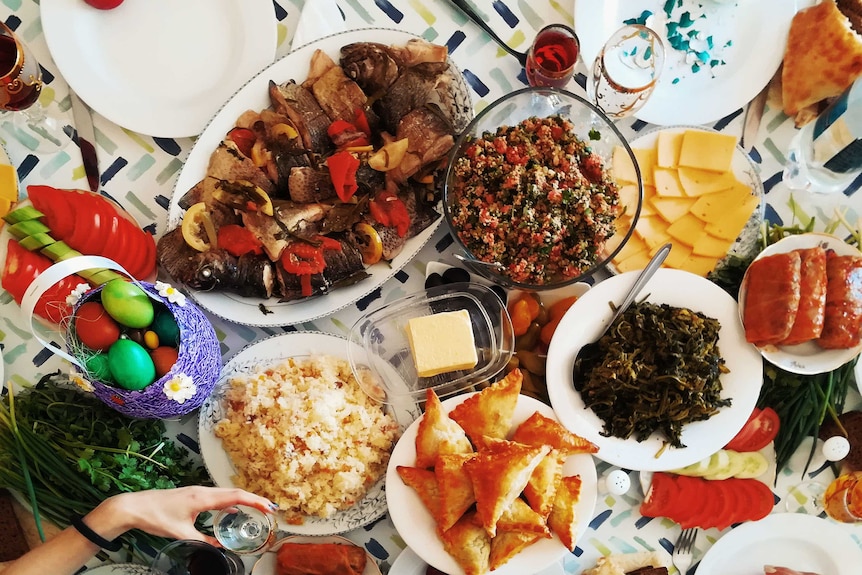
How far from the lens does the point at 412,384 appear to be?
204 centimetres

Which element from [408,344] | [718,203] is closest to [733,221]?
[718,203]

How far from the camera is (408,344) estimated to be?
2.04 meters

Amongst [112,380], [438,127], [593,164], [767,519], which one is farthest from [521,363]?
[112,380]

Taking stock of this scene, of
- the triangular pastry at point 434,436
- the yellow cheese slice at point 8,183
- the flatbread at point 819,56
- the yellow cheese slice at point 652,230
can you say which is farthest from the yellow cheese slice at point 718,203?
the yellow cheese slice at point 8,183

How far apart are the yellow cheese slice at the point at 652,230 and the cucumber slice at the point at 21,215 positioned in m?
1.80

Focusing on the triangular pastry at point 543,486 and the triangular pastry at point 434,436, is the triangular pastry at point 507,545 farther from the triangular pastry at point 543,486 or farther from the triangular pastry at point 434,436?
the triangular pastry at point 434,436

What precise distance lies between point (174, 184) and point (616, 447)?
1581 millimetres

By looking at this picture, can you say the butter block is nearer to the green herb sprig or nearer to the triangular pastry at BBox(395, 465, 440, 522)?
the triangular pastry at BBox(395, 465, 440, 522)

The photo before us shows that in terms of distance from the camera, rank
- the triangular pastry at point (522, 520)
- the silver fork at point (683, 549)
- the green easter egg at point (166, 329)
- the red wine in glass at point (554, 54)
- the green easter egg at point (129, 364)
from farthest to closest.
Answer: the silver fork at point (683, 549) → the red wine in glass at point (554, 54) → the triangular pastry at point (522, 520) → the green easter egg at point (166, 329) → the green easter egg at point (129, 364)

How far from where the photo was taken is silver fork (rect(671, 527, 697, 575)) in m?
2.07

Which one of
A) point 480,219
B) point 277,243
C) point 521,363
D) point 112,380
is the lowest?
point 521,363

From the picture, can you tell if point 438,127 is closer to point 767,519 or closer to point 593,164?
point 593,164

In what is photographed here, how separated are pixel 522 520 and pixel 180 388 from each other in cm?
97

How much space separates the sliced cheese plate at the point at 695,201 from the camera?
1990mm
